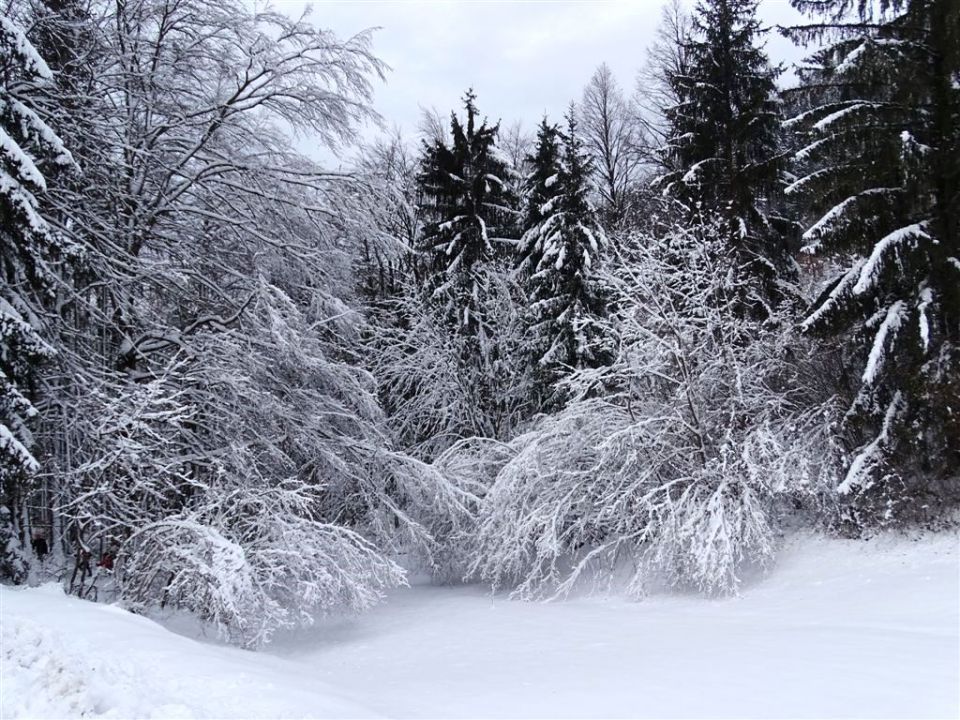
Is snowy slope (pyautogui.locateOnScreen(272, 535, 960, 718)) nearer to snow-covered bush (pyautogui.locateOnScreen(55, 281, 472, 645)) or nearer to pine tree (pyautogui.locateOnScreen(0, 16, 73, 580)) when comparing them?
snow-covered bush (pyautogui.locateOnScreen(55, 281, 472, 645))

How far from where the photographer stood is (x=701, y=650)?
739 cm

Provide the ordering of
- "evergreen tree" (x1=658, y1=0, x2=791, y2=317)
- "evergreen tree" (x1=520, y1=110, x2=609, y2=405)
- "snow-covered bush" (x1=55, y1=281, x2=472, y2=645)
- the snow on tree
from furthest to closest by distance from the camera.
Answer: the snow on tree
"evergreen tree" (x1=520, y1=110, x2=609, y2=405)
"evergreen tree" (x1=658, y1=0, x2=791, y2=317)
"snow-covered bush" (x1=55, y1=281, x2=472, y2=645)

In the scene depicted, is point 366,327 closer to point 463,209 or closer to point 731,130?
point 463,209

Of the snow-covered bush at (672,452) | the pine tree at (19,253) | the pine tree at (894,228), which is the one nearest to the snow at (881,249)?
the pine tree at (894,228)

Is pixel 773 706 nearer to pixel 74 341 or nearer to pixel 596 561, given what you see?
pixel 596 561

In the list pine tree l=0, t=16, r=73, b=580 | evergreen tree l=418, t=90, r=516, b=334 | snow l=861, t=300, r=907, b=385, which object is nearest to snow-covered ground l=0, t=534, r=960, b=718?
pine tree l=0, t=16, r=73, b=580

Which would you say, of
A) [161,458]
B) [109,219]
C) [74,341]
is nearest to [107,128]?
[109,219]

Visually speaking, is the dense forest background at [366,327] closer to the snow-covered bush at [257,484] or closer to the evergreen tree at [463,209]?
the snow-covered bush at [257,484]

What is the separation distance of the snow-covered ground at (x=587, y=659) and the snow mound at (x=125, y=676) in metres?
0.02

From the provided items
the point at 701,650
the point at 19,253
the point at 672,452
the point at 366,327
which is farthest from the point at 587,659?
the point at 19,253

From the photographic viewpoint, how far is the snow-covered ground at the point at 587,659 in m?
5.34

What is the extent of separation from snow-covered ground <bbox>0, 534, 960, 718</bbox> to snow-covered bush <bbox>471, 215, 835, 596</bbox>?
100cm

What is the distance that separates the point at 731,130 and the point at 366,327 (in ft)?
27.9

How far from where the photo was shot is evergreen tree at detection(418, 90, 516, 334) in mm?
18828
